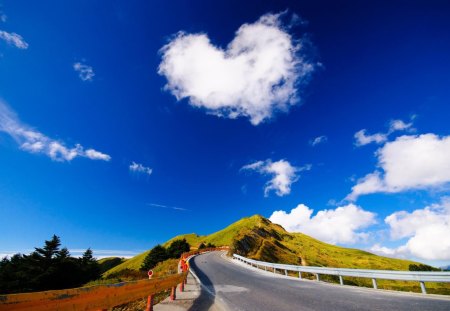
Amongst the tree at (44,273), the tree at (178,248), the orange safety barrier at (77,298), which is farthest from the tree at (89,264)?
the orange safety barrier at (77,298)

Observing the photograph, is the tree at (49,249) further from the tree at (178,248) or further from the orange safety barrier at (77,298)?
the orange safety barrier at (77,298)

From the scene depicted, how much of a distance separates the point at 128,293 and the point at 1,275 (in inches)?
2179

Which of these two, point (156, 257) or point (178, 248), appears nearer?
point (156, 257)

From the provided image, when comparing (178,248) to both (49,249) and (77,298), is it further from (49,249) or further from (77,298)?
(77,298)

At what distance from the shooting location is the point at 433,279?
8719 millimetres

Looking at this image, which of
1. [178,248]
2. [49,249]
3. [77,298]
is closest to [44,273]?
[49,249]

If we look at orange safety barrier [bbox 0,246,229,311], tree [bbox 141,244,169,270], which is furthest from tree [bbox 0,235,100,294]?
orange safety barrier [bbox 0,246,229,311]

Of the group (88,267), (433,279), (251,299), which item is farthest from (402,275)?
(88,267)

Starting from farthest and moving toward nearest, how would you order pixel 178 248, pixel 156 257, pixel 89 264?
pixel 178 248 < pixel 156 257 < pixel 89 264

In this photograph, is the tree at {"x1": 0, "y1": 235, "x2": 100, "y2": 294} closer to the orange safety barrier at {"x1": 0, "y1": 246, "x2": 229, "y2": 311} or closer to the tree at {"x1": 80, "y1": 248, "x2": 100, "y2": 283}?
the tree at {"x1": 80, "y1": 248, "x2": 100, "y2": 283}

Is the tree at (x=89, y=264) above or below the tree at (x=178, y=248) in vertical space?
below

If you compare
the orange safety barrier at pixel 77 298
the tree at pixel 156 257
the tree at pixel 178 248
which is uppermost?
the tree at pixel 178 248

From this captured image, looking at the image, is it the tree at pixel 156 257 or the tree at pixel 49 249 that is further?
the tree at pixel 156 257

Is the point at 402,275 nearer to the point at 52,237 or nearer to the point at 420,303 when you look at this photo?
the point at 420,303
